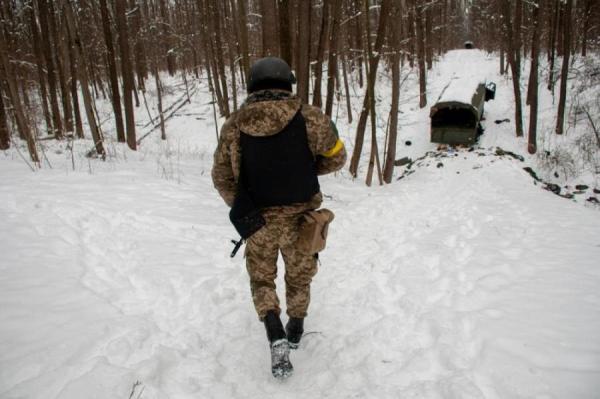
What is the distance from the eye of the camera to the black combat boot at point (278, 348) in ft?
8.14

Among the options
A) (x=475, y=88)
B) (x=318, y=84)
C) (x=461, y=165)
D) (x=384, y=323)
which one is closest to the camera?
(x=384, y=323)

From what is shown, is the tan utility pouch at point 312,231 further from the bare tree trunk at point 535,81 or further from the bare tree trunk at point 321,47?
the bare tree trunk at point 535,81

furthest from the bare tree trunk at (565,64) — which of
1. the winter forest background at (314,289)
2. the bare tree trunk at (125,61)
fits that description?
the bare tree trunk at (125,61)

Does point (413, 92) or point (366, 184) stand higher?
point (413, 92)

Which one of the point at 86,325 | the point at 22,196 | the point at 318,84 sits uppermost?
the point at 318,84

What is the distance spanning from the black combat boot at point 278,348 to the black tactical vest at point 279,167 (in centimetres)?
87

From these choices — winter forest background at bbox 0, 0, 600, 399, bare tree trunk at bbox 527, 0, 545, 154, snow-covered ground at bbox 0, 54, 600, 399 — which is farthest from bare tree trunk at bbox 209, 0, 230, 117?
bare tree trunk at bbox 527, 0, 545, 154

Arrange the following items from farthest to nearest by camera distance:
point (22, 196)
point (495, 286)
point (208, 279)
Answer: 1. point (22, 196)
2. point (208, 279)
3. point (495, 286)

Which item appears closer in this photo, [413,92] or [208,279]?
[208,279]

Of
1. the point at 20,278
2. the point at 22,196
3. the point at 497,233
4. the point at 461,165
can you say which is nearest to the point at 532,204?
the point at 497,233

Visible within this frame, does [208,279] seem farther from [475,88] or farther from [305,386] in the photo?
[475,88]

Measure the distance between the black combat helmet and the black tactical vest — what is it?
0.90 feet

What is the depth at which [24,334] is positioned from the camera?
8.48ft

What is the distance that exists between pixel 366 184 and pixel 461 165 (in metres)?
3.57
